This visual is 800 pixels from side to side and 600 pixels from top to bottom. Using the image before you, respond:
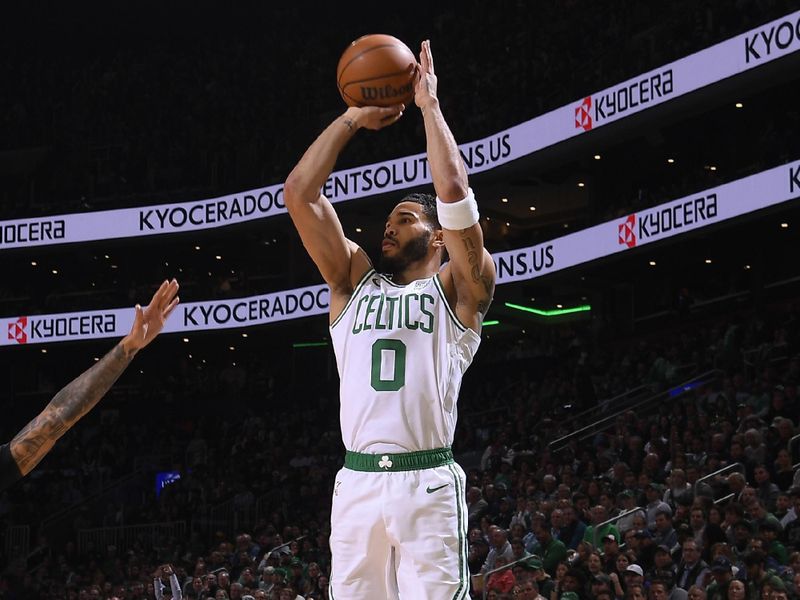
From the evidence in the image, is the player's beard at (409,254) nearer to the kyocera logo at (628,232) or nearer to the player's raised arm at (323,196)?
the player's raised arm at (323,196)

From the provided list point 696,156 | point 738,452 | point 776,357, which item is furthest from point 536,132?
point 738,452

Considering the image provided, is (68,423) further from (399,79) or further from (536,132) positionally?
(536,132)

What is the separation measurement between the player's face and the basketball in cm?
49

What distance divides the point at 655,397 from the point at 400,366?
43.3ft

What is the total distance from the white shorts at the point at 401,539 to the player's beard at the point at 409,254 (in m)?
0.95

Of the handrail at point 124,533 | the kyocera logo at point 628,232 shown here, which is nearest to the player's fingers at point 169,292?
the kyocera logo at point 628,232

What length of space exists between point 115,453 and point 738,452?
636 inches

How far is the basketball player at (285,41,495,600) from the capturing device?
189 inches

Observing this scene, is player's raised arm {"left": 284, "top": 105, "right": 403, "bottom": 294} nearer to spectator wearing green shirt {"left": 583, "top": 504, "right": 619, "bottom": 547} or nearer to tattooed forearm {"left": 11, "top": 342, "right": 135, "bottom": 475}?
tattooed forearm {"left": 11, "top": 342, "right": 135, "bottom": 475}

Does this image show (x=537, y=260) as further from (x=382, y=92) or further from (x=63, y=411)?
(x=63, y=411)

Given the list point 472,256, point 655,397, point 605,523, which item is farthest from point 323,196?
point 655,397

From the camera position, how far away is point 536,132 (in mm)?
20172

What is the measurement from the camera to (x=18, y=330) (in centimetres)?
2417

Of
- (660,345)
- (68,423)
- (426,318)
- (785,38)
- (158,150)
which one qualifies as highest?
(158,150)
